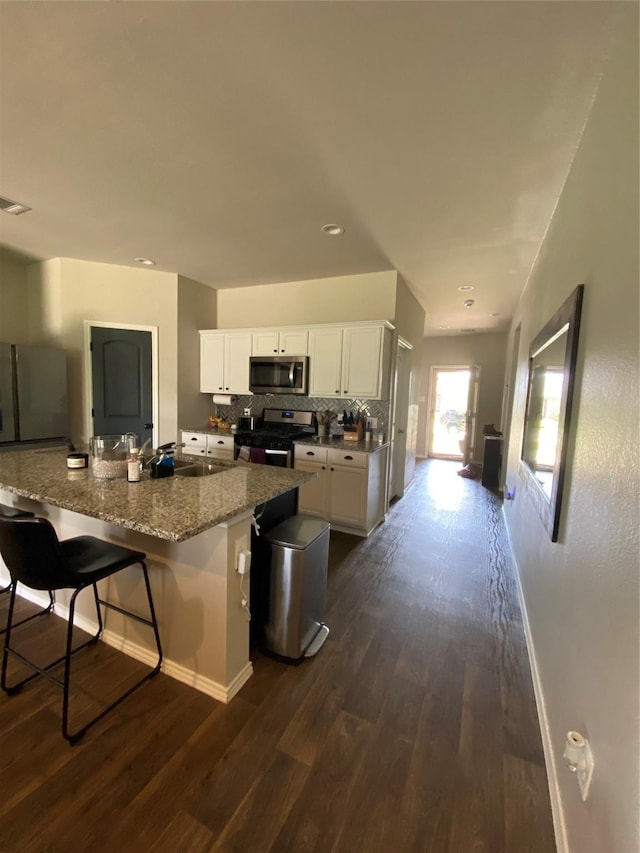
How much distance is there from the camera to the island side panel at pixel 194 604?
1613 millimetres

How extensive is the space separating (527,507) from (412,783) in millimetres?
1845

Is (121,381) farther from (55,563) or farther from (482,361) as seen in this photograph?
(482,361)

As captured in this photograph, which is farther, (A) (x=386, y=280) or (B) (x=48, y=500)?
(A) (x=386, y=280)

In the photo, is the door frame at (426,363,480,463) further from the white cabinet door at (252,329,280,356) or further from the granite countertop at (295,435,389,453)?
the white cabinet door at (252,329,280,356)

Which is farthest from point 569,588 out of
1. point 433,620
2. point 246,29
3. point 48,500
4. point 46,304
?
point 46,304

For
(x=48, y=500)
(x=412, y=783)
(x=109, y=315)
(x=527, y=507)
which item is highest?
(x=109, y=315)

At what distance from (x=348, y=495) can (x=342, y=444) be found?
52 centimetres

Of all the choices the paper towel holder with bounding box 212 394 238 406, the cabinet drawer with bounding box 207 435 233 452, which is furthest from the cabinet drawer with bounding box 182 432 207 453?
the paper towel holder with bounding box 212 394 238 406

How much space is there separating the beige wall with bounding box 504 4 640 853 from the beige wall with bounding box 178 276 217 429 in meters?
3.89

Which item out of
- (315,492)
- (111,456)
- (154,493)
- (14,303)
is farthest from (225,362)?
(154,493)

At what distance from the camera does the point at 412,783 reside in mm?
1352

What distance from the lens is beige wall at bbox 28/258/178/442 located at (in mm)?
3936

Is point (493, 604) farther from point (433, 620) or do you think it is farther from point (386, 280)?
point (386, 280)

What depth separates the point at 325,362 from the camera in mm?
3867
